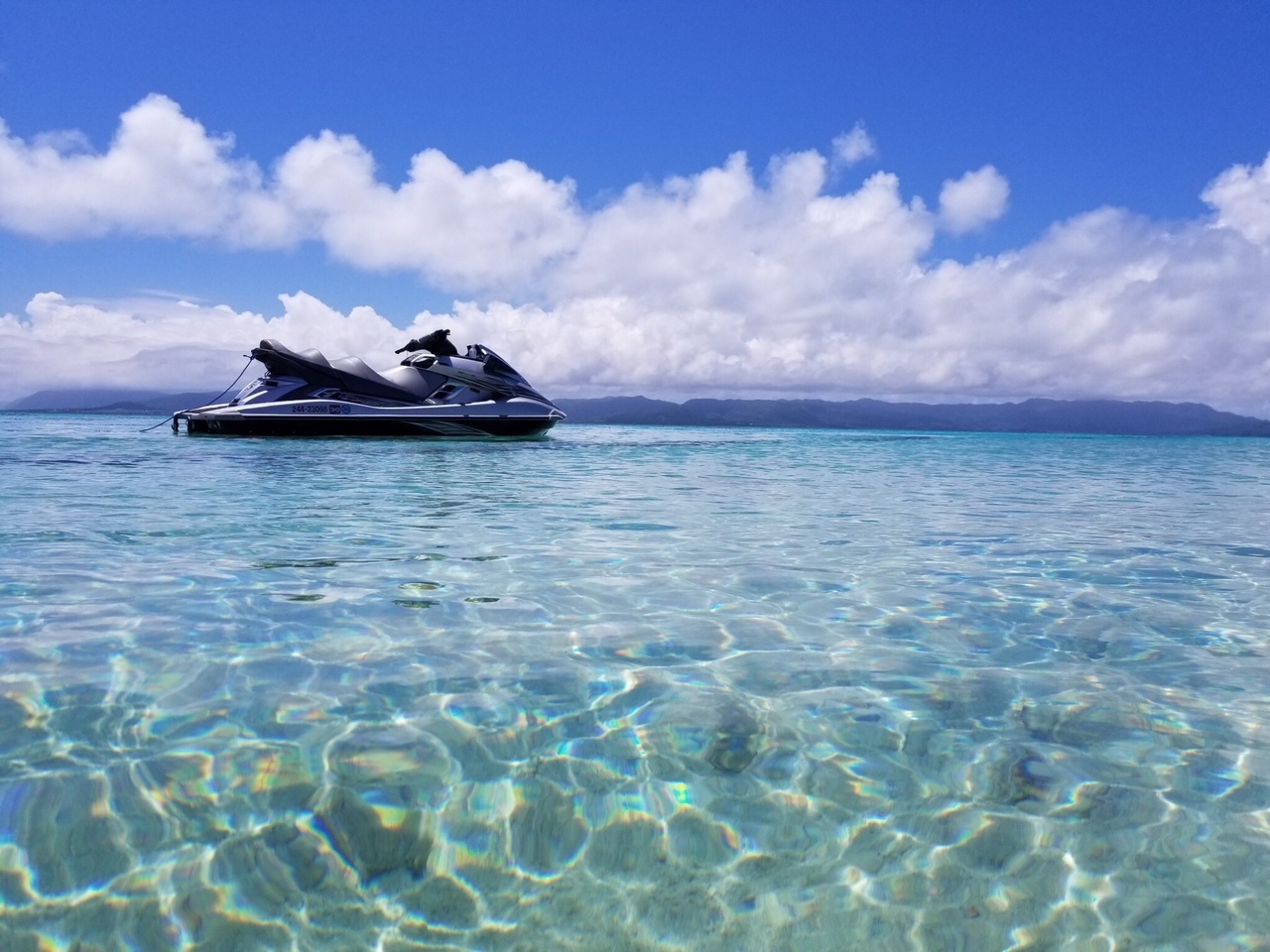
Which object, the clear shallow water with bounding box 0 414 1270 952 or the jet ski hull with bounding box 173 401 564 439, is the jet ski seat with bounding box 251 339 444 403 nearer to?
the jet ski hull with bounding box 173 401 564 439

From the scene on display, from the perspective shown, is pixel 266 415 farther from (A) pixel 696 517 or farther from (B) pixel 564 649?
(B) pixel 564 649

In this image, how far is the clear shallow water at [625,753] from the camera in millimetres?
2354

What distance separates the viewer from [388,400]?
128 ft

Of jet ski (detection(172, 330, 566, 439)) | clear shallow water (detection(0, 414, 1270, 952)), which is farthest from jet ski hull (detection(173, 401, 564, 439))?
clear shallow water (detection(0, 414, 1270, 952))

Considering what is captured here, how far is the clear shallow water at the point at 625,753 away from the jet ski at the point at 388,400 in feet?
104

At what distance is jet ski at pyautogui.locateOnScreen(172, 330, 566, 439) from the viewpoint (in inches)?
1471

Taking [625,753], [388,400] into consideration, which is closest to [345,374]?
[388,400]

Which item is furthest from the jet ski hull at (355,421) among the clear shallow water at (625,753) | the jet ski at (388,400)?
the clear shallow water at (625,753)

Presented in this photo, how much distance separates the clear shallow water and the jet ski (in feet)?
104

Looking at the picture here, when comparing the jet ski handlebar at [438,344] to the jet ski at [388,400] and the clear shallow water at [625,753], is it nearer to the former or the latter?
the jet ski at [388,400]

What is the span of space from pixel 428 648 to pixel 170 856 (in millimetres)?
2218

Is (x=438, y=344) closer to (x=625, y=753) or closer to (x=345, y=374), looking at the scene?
(x=345, y=374)

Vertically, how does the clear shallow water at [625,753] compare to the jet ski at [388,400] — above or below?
below

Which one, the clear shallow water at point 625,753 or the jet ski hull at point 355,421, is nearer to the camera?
the clear shallow water at point 625,753
